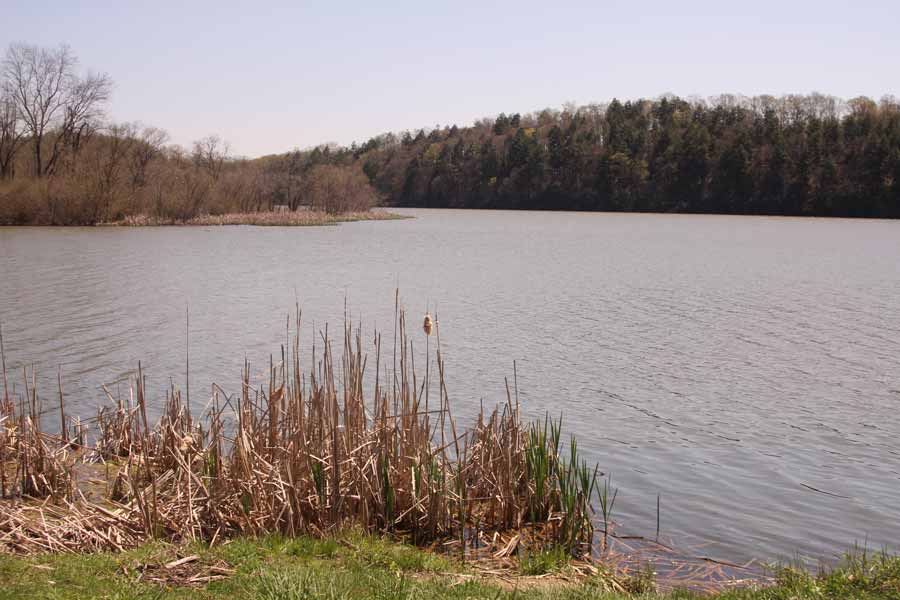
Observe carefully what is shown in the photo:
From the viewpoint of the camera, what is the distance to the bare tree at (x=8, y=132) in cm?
6022

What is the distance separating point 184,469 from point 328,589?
237 centimetres

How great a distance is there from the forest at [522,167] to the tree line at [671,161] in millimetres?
202

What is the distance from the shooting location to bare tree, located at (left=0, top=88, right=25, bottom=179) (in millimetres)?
60219

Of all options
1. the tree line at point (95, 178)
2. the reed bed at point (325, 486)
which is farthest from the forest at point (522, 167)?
the reed bed at point (325, 486)

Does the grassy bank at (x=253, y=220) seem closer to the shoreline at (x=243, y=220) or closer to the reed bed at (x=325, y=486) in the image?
the shoreline at (x=243, y=220)

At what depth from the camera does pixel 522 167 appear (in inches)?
4572

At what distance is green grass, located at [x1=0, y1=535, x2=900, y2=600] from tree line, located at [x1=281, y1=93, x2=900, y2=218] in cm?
8618

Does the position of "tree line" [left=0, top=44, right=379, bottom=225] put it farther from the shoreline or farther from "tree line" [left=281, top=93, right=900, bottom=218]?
"tree line" [left=281, top=93, right=900, bottom=218]

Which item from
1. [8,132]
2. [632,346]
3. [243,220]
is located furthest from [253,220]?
[632,346]

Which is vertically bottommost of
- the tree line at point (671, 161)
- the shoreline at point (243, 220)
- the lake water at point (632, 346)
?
the lake water at point (632, 346)

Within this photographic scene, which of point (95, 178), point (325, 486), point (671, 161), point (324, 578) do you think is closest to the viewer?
point (324, 578)

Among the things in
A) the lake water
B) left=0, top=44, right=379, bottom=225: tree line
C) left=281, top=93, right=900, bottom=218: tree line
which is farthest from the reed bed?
left=281, top=93, right=900, bottom=218: tree line

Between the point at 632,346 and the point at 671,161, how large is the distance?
302 ft

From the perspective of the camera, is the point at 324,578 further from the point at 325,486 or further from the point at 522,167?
the point at 522,167
